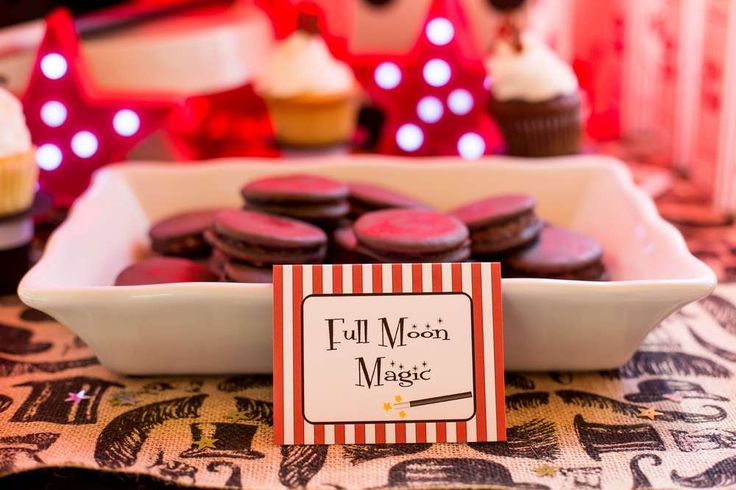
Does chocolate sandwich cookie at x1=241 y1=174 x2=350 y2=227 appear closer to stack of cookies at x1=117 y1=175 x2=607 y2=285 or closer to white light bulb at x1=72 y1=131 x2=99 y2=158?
stack of cookies at x1=117 y1=175 x2=607 y2=285

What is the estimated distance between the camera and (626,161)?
191cm

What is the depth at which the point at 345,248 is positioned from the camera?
1080 mm

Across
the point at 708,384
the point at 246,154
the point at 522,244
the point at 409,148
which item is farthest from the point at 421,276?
the point at 246,154

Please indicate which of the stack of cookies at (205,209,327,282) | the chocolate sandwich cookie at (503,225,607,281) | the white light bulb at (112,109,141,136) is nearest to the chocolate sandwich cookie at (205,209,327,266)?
the stack of cookies at (205,209,327,282)

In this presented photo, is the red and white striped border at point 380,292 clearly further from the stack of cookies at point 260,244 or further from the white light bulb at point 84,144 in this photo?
the white light bulb at point 84,144

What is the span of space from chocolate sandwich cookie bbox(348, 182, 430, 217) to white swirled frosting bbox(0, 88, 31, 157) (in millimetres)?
459

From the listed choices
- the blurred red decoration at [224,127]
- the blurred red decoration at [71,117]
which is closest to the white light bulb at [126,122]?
the blurred red decoration at [71,117]

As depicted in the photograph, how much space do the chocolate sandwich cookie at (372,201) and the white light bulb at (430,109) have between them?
1.41ft

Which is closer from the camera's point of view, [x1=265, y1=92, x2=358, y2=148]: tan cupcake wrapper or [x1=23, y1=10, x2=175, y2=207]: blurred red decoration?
[x1=23, y1=10, x2=175, y2=207]: blurred red decoration

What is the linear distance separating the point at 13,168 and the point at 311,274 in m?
0.53

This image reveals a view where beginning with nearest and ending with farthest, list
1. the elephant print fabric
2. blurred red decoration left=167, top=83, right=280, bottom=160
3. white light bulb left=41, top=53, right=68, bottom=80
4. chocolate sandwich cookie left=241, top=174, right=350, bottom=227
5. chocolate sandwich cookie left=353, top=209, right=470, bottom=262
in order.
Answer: the elephant print fabric
chocolate sandwich cookie left=353, top=209, right=470, bottom=262
chocolate sandwich cookie left=241, top=174, right=350, bottom=227
white light bulb left=41, top=53, right=68, bottom=80
blurred red decoration left=167, top=83, right=280, bottom=160

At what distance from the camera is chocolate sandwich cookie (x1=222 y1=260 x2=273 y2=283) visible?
0.99 m

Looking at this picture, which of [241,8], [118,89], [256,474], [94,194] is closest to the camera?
[256,474]

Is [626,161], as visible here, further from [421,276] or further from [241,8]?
[421,276]
